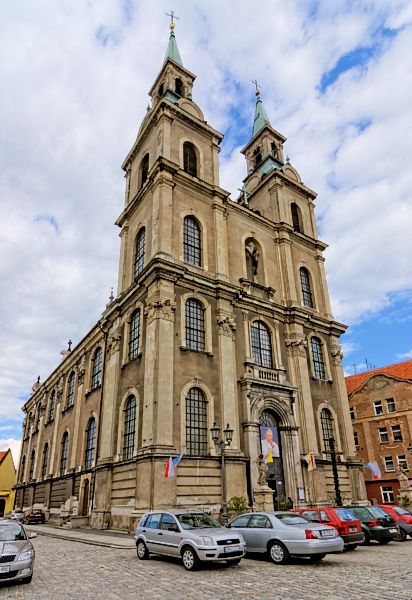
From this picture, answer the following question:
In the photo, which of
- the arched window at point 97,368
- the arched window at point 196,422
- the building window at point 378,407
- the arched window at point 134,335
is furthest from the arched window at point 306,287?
the arched window at point 97,368

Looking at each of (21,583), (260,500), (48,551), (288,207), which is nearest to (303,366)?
(260,500)

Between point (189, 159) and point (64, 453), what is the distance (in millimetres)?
25752

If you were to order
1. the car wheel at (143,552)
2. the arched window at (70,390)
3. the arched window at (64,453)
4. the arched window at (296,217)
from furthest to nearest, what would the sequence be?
the arched window at (70,390) < the arched window at (296,217) < the arched window at (64,453) < the car wheel at (143,552)

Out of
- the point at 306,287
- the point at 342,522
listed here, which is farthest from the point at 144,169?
the point at 342,522

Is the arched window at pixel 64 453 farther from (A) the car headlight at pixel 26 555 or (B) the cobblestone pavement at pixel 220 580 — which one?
(A) the car headlight at pixel 26 555

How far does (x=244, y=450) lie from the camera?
2345cm

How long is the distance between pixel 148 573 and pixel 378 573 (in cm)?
538

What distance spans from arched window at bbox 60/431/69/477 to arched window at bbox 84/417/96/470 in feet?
16.9

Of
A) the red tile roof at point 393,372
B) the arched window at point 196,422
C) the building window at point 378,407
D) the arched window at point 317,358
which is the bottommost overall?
the arched window at point 196,422

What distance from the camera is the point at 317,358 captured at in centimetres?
3103

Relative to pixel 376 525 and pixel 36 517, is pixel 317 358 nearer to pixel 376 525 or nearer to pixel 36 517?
pixel 376 525

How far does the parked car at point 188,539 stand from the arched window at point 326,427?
17938 millimetres

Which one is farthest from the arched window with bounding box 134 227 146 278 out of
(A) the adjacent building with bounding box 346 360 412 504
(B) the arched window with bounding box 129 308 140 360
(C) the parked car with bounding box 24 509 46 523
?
(A) the adjacent building with bounding box 346 360 412 504

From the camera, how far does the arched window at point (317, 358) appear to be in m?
30.4
